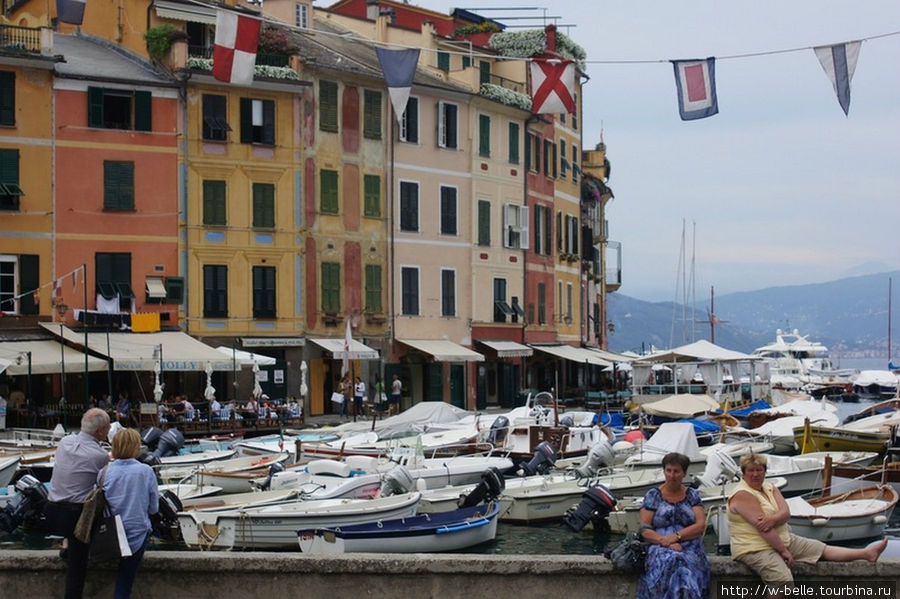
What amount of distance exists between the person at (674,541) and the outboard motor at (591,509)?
14.0 m

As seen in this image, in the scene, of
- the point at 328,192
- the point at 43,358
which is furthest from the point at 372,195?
the point at 43,358

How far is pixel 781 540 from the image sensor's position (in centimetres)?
1055

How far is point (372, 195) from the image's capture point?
49.8 metres

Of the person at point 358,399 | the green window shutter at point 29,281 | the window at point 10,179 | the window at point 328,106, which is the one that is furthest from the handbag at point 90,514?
the window at point 328,106

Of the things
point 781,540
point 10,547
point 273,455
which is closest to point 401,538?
point 10,547

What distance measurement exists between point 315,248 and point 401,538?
86.7 feet

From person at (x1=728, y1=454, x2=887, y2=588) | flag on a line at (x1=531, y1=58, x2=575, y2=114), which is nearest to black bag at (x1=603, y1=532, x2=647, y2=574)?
person at (x1=728, y1=454, x2=887, y2=588)

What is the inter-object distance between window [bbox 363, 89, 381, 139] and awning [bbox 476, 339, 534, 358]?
33.1 feet

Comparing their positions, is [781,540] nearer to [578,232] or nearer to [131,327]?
[131,327]

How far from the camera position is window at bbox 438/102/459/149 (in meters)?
52.7

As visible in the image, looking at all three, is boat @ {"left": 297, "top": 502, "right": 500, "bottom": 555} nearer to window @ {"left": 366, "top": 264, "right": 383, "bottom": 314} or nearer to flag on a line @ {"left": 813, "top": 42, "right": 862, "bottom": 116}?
flag on a line @ {"left": 813, "top": 42, "right": 862, "bottom": 116}

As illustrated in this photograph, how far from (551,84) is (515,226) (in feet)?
94.7

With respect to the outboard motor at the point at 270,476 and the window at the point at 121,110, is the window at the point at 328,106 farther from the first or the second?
the outboard motor at the point at 270,476

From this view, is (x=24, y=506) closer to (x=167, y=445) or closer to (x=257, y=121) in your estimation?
(x=167, y=445)
